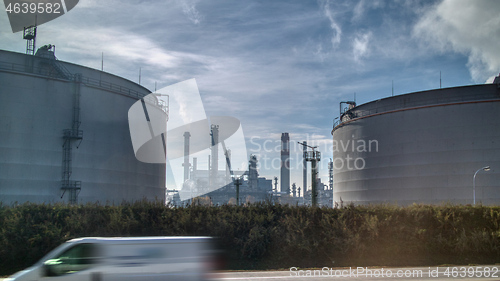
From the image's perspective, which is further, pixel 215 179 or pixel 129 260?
pixel 215 179

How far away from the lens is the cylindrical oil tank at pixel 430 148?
31250 mm

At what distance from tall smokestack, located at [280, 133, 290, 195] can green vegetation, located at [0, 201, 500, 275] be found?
426ft

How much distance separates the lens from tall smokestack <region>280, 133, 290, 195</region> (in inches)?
5792

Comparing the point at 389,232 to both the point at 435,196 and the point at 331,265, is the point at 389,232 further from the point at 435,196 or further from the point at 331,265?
the point at 435,196

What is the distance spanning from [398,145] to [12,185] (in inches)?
1339

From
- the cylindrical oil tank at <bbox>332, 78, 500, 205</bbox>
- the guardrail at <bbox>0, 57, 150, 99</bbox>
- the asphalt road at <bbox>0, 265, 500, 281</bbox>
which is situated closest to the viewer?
the asphalt road at <bbox>0, 265, 500, 281</bbox>

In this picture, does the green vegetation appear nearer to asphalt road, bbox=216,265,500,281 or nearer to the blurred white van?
asphalt road, bbox=216,265,500,281

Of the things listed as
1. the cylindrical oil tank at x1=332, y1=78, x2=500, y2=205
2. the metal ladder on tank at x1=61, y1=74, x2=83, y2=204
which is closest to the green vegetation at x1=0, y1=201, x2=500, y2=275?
the metal ladder on tank at x1=61, y1=74, x2=83, y2=204

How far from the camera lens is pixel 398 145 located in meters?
35.5

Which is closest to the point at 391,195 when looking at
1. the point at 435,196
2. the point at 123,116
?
the point at 435,196

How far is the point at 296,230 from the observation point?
1596 cm

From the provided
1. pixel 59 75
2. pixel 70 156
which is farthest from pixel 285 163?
pixel 70 156

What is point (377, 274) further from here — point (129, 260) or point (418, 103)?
point (418, 103)

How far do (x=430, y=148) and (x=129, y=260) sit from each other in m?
32.3
